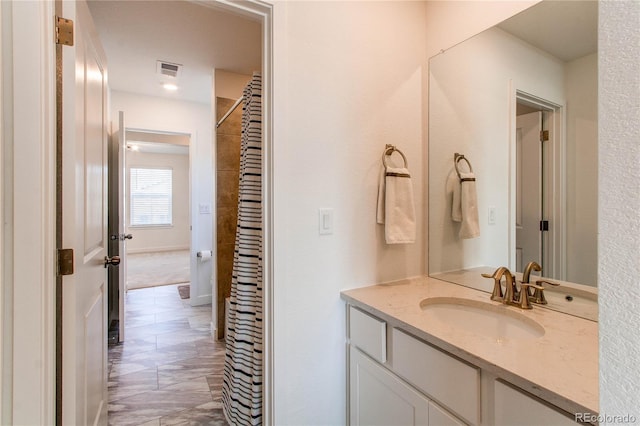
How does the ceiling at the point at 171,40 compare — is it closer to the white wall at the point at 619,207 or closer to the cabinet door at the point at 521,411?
the white wall at the point at 619,207

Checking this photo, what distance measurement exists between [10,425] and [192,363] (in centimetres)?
169

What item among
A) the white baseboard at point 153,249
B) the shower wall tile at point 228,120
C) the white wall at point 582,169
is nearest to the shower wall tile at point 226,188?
the shower wall tile at point 228,120

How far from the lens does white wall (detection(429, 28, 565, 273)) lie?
1375mm

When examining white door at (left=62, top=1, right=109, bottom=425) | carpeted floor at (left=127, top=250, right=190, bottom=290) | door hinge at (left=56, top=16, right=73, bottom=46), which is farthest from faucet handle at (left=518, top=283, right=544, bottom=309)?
carpeted floor at (left=127, top=250, right=190, bottom=290)

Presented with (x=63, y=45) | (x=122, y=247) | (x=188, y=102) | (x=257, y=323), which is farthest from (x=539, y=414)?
(x=188, y=102)

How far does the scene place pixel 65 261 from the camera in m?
0.99

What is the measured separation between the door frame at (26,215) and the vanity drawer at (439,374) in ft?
3.67

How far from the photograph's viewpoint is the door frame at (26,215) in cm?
87

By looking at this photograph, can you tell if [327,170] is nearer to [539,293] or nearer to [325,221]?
[325,221]

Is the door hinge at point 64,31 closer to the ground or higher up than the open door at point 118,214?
higher up

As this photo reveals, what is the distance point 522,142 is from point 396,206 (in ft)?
2.01

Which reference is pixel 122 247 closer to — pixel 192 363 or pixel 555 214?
pixel 192 363

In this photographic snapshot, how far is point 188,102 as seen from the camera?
383cm

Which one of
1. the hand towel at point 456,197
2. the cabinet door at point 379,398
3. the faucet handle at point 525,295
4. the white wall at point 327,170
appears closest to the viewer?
the cabinet door at point 379,398
